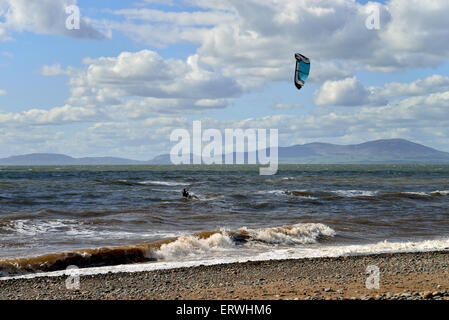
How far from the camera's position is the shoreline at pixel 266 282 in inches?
326

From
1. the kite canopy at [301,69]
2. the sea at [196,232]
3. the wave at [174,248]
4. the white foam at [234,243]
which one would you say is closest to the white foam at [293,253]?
the sea at [196,232]

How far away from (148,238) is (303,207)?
13791 millimetres

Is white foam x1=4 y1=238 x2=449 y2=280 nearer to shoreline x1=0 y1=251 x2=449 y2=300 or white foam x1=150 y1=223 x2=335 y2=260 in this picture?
shoreline x1=0 y1=251 x2=449 y2=300

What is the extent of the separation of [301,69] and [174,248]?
6.43 metres

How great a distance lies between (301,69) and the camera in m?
13.9

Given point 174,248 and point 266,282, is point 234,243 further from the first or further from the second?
point 266,282

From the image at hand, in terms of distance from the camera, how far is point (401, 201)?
102 feet

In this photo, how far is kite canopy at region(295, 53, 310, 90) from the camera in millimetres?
13117

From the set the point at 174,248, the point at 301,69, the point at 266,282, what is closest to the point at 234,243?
the point at 174,248

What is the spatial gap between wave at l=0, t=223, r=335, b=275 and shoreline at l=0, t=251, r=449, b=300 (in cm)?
152

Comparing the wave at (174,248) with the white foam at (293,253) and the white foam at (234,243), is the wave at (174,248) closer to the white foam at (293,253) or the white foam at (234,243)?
the white foam at (234,243)

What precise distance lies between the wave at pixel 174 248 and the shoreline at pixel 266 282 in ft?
5.00

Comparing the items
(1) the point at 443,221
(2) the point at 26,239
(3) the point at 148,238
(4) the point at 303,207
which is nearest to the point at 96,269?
(3) the point at 148,238
